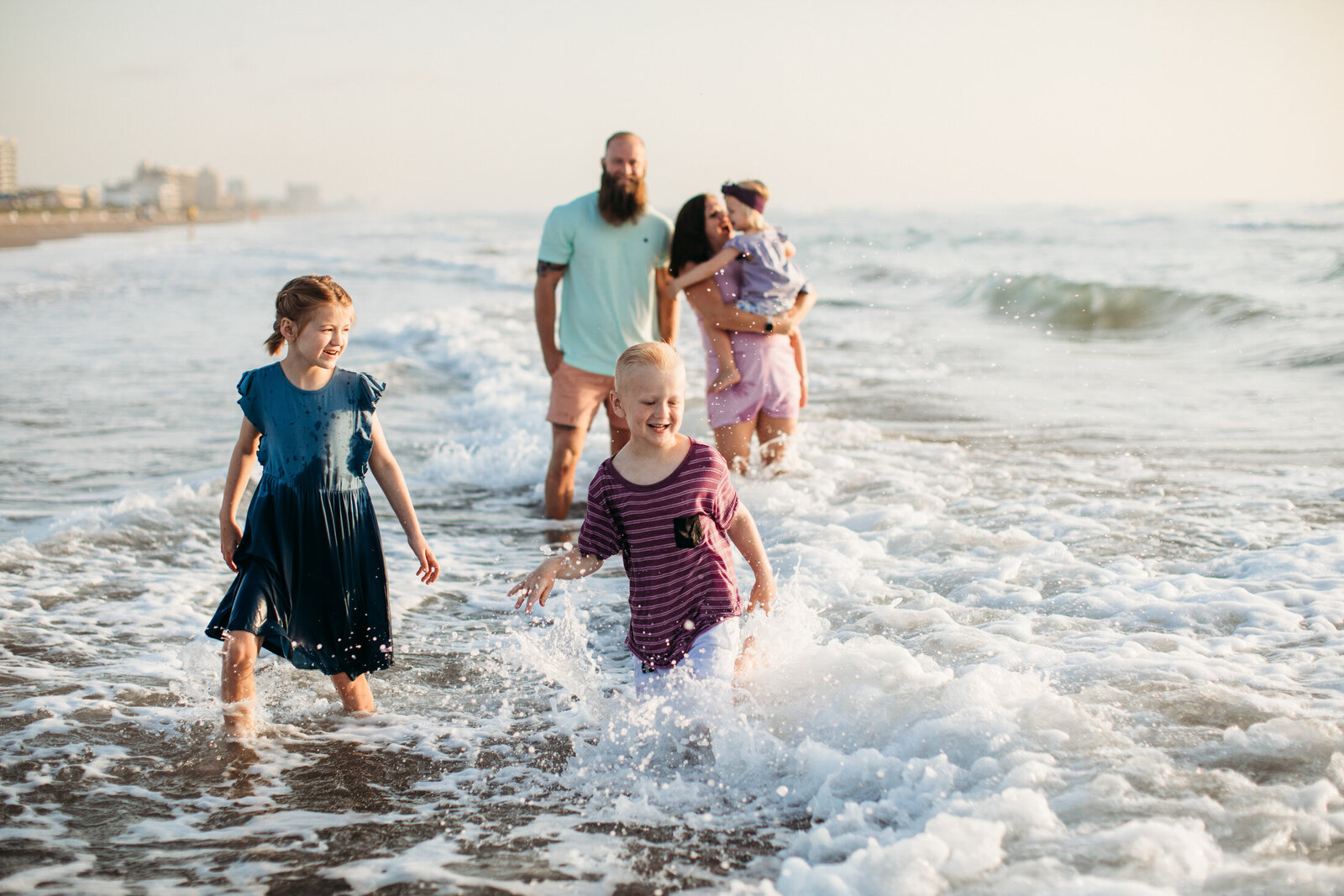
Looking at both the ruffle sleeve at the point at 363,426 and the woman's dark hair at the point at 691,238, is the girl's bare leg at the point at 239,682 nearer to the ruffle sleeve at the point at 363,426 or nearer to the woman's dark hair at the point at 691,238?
the ruffle sleeve at the point at 363,426

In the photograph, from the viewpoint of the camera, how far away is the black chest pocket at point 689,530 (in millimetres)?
3238

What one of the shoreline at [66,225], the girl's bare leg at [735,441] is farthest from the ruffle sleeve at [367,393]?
the shoreline at [66,225]

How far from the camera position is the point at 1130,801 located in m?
2.87

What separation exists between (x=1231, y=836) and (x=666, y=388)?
1.95 meters

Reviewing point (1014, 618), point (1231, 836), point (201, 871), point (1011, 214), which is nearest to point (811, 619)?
point (1014, 618)

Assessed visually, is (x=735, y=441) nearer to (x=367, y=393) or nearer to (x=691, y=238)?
(x=691, y=238)

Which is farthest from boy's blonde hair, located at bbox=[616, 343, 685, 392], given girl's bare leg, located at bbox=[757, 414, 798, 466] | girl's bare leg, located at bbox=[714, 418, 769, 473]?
girl's bare leg, located at bbox=[757, 414, 798, 466]

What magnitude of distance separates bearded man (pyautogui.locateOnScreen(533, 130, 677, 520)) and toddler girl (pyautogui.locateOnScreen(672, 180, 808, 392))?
25 centimetres

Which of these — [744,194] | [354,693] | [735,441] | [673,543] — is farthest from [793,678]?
[744,194]

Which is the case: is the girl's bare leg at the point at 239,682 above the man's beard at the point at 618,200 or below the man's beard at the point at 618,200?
below

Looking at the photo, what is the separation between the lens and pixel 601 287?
5.73 m

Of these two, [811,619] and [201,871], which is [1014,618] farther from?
[201,871]

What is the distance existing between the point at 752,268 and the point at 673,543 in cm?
307

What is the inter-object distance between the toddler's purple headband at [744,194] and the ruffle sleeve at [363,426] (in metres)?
2.86
